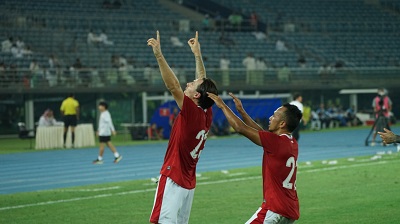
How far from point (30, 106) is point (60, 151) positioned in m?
8.49

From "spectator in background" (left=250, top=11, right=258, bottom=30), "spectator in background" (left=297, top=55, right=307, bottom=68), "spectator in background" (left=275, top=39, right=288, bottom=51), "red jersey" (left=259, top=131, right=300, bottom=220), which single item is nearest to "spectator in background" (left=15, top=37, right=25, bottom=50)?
"spectator in background" (left=297, top=55, right=307, bottom=68)

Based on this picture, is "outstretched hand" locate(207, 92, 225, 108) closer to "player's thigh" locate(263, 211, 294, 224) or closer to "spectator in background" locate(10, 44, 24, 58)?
"player's thigh" locate(263, 211, 294, 224)

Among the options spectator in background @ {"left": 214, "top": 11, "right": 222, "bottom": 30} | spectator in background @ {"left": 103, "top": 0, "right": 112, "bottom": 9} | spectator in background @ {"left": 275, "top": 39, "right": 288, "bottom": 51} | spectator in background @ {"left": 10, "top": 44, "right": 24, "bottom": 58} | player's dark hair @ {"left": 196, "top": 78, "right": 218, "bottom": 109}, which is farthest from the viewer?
spectator in background @ {"left": 214, "top": 11, "right": 222, "bottom": 30}

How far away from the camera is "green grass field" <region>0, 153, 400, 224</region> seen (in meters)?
13.5

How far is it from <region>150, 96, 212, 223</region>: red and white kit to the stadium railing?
29.2 metres

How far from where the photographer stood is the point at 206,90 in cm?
842

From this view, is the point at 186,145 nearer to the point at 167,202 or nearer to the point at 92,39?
the point at 167,202

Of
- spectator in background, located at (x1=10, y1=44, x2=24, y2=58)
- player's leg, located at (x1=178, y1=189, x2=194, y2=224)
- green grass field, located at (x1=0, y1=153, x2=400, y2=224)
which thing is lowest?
green grass field, located at (x1=0, y1=153, x2=400, y2=224)

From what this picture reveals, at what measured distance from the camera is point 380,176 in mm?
19312

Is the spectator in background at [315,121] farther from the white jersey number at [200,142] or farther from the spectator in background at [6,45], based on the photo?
the white jersey number at [200,142]

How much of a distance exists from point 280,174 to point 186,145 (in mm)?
1138

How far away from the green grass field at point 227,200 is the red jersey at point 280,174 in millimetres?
4865

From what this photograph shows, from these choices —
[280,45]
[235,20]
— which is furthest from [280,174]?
[235,20]

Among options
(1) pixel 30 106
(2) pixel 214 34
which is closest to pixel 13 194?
(1) pixel 30 106
